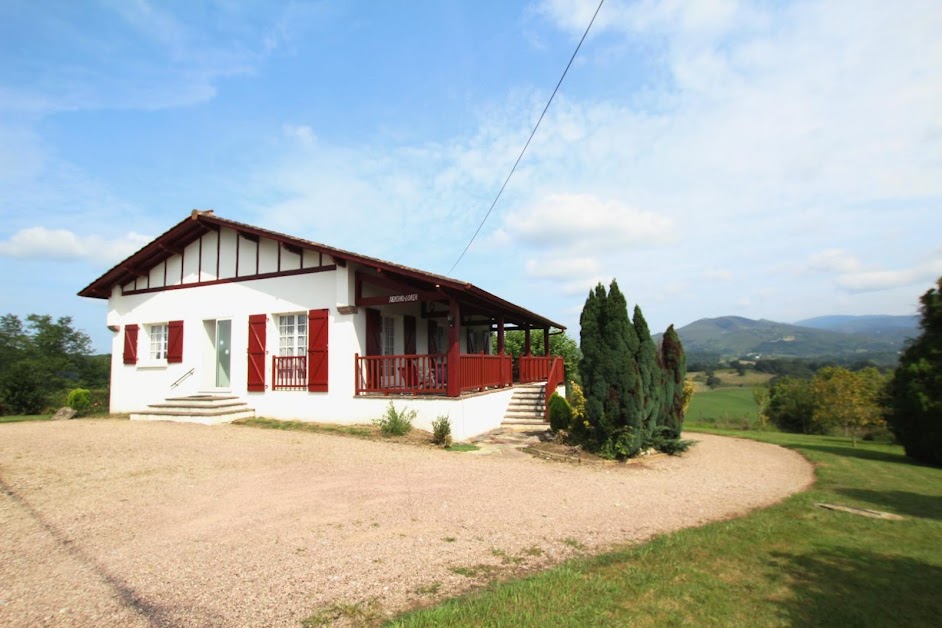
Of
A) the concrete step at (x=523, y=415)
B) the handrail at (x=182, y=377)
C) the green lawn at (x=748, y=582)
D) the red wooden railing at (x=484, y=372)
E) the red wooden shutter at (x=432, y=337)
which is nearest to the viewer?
the green lawn at (x=748, y=582)

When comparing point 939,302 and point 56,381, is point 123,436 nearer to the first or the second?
point 939,302

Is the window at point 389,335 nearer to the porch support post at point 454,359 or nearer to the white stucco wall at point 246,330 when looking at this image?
the white stucco wall at point 246,330

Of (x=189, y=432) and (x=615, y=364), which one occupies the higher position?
(x=615, y=364)

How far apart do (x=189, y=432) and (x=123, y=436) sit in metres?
1.18

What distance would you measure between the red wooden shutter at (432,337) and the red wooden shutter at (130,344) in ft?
29.3

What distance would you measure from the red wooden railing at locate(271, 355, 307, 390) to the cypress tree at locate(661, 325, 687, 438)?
27.7 ft

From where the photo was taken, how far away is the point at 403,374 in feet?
40.2

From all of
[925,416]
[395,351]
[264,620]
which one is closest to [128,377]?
[395,351]

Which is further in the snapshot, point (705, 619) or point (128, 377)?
point (128, 377)

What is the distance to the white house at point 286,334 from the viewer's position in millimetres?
11695

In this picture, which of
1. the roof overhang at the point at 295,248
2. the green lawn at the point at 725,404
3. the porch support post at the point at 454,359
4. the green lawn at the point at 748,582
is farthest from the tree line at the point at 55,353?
the green lawn at the point at 725,404

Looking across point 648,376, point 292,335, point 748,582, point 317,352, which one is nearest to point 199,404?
point 292,335

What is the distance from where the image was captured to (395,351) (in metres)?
14.3

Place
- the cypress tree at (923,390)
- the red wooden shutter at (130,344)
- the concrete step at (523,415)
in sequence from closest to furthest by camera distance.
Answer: the cypress tree at (923,390) < the concrete step at (523,415) < the red wooden shutter at (130,344)
